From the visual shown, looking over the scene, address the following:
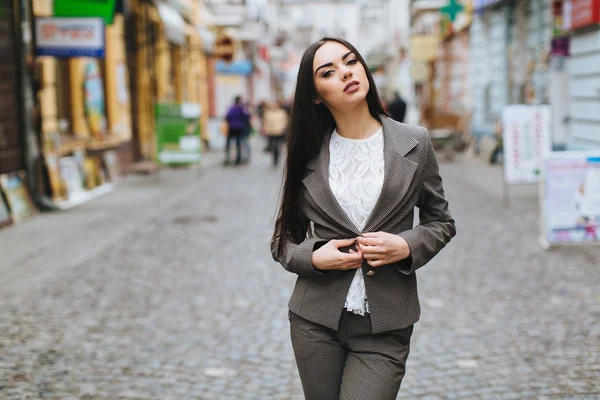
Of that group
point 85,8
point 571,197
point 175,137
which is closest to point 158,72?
point 175,137

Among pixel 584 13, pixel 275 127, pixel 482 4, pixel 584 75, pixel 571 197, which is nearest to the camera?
pixel 571 197

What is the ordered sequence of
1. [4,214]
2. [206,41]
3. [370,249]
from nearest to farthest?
1. [370,249]
2. [4,214]
3. [206,41]

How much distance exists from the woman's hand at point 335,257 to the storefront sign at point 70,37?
10.3m

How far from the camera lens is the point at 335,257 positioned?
2631 mm

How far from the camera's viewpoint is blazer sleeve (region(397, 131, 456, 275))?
2.68 m

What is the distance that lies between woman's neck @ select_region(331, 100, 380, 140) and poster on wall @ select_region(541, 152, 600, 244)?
640cm

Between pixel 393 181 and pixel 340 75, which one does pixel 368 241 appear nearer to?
pixel 393 181

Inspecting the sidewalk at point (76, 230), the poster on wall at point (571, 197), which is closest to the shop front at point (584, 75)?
the poster on wall at point (571, 197)

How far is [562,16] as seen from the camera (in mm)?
15977

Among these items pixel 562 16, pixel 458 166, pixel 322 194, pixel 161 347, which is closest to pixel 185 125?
pixel 458 166

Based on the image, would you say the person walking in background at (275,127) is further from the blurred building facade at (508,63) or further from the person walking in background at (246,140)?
the blurred building facade at (508,63)

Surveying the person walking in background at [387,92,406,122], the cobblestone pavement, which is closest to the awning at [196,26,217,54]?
the person walking in background at [387,92,406,122]

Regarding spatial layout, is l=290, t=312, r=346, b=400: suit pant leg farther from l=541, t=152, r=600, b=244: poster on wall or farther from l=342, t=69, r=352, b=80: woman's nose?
l=541, t=152, r=600, b=244: poster on wall

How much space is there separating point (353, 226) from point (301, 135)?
13.3 inches
